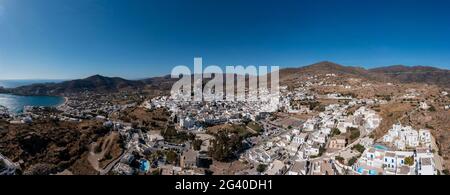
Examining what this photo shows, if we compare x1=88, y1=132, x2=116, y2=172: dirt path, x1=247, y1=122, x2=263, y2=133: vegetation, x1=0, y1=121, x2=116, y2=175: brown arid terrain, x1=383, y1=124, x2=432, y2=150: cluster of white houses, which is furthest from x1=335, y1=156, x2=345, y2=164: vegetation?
x1=0, y1=121, x2=116, y2=175: brown arid terrain

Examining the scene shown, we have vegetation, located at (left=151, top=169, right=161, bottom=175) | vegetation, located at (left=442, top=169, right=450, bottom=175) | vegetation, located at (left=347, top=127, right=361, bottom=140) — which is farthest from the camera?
vegetation, located at (left=347, top=127, right=361, bottom=140)

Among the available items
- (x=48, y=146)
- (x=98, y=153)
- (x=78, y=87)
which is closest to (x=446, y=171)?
(x=98, y=153)

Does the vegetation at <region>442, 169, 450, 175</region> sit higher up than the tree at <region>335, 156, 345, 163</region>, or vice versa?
the vegetation at <region>442, 169, 450, 175</region>

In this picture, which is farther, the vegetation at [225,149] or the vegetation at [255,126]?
the vegetation at [255,126]

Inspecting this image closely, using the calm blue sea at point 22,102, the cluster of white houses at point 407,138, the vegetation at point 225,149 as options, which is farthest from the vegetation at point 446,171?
the calm blue sea at point 22,102

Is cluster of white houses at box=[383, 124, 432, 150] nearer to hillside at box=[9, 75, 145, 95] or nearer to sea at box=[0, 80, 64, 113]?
sea at box=[0, 80, 64, 113]

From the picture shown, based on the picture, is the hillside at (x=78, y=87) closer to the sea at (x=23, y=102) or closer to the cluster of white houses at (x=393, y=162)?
the sea at (x=23, y=102)

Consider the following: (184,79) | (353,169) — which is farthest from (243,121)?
(184,79)

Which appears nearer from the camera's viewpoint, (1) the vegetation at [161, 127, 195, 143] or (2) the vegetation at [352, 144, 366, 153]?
(2) the vegetation at [352, 144, 366, 153]

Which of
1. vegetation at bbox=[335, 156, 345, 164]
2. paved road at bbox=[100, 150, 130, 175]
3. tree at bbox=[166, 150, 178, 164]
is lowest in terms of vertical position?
paved road at bbox=[100, 150, 130, 175]

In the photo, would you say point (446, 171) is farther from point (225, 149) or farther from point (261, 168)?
point (225, 149)

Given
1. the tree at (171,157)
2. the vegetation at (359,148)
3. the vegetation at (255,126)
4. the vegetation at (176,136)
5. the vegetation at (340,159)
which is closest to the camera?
the vegetation at (340,159)

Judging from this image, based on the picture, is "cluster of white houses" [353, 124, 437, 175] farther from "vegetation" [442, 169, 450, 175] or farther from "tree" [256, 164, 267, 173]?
"tree" [256, 164, 267, 173]

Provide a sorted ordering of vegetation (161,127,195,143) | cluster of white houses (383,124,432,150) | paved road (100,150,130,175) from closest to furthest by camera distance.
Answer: paved road (100,150,130,175), cluster of white houses (383,124,432,150), vegetation (161,127,195,143)
